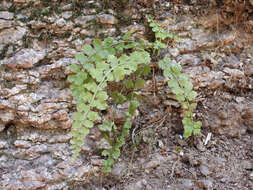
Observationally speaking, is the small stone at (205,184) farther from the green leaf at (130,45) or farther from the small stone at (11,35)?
the small stone at (11,35)

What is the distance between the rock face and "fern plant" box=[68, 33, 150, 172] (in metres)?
0.22

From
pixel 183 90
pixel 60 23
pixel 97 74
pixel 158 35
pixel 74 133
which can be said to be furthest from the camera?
pixel 60 23

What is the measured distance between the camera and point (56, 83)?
73.5 inches

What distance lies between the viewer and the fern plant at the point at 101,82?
1389 millimetres

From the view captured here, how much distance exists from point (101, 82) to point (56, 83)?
542mm

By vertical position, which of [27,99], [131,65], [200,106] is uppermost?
[131,65]

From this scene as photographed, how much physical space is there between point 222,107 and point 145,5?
99 cm

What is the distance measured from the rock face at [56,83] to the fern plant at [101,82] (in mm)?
215

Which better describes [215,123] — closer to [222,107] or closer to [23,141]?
[222,107]

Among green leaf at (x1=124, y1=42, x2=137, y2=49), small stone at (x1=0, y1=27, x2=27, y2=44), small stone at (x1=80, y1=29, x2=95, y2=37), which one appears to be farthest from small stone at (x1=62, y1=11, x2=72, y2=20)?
green leaf at (x1=124, y1=42, x2=137, y2=49)

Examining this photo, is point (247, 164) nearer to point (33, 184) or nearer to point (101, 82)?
point (101, 82)

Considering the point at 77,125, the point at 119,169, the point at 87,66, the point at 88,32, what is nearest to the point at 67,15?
the point at 88,32

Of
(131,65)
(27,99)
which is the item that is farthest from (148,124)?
(27,99)

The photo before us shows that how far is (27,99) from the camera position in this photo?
5.79 ft
